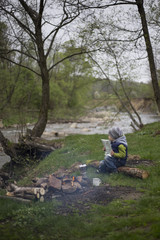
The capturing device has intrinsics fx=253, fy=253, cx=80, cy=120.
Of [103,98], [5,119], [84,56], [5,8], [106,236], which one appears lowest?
[106,236]

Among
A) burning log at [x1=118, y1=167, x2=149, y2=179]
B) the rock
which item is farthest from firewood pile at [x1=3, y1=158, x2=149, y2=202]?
the rock

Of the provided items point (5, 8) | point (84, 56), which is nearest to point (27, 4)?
point (5, 8)

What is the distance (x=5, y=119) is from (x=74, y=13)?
22.7 feet

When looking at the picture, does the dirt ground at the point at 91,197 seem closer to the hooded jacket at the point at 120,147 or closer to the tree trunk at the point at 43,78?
the hooded jacket at the point at 120,147

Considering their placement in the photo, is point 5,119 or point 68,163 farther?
point 5,119

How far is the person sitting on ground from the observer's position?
6820 mm

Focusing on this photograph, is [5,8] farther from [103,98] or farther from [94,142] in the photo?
[103,98]

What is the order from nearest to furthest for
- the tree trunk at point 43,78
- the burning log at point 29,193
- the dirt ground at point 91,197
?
the dirt ground at point 91,197
the burning log at point 29,193
the tree trunk at point 43,78

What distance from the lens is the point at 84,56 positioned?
17.9m

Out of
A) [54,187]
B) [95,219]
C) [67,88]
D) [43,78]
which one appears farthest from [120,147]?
[67,88]

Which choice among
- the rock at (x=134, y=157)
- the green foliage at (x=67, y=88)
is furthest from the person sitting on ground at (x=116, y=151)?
the green foliage at (x=67, y=88)

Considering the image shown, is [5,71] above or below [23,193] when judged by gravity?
above

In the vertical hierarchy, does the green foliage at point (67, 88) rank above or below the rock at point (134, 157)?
above

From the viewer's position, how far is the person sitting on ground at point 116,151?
269 inches
